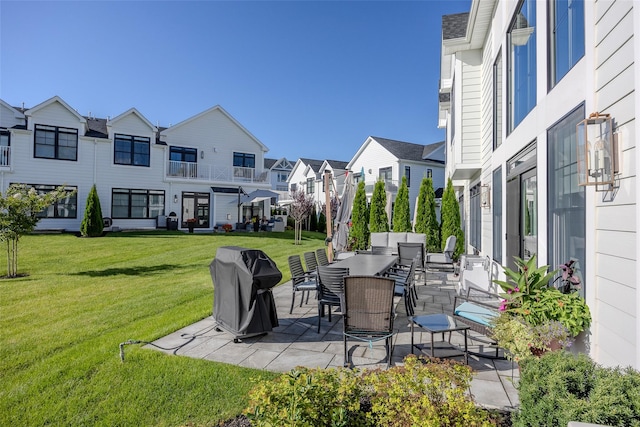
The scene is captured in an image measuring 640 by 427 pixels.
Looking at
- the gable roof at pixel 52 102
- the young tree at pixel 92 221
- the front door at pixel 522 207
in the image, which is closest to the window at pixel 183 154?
the gable roof at pixel 52 102

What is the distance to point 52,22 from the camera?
9562 mm

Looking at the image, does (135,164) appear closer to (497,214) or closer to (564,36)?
(497,214)

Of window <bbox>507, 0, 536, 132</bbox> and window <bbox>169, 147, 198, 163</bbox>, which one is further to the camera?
window <bbox>169, 147, 198, 163</bbox>

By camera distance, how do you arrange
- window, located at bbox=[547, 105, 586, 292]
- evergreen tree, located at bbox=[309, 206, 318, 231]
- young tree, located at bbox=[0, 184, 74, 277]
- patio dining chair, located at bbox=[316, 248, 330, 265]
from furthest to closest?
evergreen tree, located at bbox=[309, 206, 318, 231] → young tree, located at bbox=[0, 184, 74, 277] → patio dining chair, located at bbox=[316, 248, 330, 265] → window, located at bbox=[547, 105, 586, 292]

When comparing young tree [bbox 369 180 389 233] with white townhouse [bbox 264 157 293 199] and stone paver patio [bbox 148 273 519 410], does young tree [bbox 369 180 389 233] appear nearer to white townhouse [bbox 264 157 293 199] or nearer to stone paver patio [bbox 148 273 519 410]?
stone paver patio [bbox 148 273 519 410]

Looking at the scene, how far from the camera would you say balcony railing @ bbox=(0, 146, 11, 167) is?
17297 millimetres

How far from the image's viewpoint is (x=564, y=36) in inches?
153

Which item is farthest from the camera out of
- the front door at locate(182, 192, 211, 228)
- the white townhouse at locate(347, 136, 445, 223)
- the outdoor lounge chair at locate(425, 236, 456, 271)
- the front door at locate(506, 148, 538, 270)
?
the white townhouse at locate(347, 136, 445, 223)

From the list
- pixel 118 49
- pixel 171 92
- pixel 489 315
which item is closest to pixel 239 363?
pixel 489 315

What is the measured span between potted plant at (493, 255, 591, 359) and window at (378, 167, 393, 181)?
76.6 ft

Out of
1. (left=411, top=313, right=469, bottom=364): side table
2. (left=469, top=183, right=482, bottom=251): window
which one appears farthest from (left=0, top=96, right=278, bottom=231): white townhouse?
(left=411, top=313, right=469, bottom=364): side table

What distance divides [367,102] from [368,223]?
510 inches

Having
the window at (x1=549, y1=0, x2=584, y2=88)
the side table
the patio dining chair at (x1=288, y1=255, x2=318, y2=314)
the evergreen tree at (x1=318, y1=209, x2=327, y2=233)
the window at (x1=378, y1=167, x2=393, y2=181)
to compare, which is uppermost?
the window at (x1=378, y1=167, x2=393, y2=181)

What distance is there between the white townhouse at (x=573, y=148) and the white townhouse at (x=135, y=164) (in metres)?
18.8
